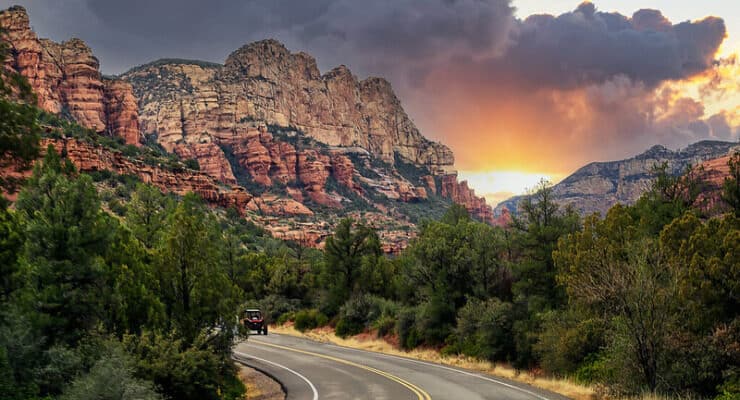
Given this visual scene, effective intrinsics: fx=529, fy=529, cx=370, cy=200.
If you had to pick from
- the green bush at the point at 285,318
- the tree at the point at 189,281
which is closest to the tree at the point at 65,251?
the tree at the point at 189,281

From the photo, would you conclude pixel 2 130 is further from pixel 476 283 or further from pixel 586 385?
pixel 476 283

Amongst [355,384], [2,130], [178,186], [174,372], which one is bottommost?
[355,384]

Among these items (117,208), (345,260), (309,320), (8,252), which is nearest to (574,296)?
(8,252)

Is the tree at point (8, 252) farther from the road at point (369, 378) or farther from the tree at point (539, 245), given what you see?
the tree at point (539, 245)

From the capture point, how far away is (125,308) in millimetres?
15359

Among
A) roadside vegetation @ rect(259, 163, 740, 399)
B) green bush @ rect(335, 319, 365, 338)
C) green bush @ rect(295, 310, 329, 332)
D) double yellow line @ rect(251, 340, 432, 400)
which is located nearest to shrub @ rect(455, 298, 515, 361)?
roadside vegetation @ rect(259, 163, 740, 399)

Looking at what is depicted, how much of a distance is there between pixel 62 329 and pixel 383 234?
122581 millimetres

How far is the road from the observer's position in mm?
16953

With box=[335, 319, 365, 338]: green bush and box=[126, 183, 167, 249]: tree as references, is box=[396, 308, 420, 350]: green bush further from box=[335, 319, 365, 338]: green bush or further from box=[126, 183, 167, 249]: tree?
box=[126, 183, 167, 249]: tree

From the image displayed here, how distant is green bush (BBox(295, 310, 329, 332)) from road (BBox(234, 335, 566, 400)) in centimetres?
1324

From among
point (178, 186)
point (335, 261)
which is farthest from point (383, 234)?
point (335, 261)

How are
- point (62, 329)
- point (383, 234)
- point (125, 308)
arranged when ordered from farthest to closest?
point (383, 234) < point (125, 308) < point (62, 329)

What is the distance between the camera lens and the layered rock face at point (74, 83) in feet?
434

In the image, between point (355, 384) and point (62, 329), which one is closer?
point (62, 329)
